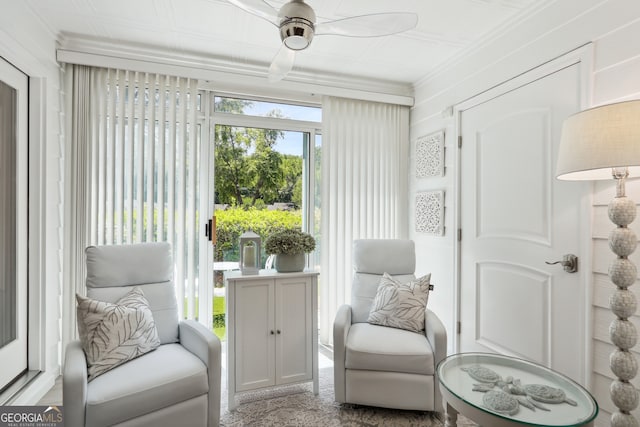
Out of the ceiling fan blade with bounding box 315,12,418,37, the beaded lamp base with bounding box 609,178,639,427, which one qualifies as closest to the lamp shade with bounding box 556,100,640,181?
the beaded lamp base with bounding box 609,178,639,427

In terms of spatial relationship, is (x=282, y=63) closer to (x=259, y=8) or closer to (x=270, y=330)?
(x=259, y=8)

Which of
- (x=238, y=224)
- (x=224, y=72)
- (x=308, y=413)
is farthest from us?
(x=238, y=224)

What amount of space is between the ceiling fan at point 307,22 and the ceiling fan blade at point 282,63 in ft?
0.14

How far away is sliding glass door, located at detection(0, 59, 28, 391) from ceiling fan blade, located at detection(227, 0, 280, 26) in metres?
1.65

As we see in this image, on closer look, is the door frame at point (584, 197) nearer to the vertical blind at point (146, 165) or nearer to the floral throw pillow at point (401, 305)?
the floral throw pillow at point (401, 305)

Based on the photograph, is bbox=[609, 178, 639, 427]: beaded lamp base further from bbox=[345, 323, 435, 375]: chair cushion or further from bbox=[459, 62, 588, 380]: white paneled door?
bbox=[345, 323, 435, 375]: chair cushion

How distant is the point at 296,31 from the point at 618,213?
1584 mm

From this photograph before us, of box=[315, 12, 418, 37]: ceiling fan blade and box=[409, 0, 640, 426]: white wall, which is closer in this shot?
box=[315, 12, 418, 37]: ceiling fan blade

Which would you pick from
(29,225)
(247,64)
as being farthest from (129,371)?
(247,64)

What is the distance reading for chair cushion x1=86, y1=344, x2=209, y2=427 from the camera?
1.57m

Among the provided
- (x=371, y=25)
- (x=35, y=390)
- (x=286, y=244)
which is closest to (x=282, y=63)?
(x=371, y=25)

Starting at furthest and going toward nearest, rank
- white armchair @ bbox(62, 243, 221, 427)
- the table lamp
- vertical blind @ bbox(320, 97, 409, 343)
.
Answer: vertical blind @ bbox(320, 97, 409, 343) < white armchair @ bbox(62, 243, 221, 427) < the table lamp

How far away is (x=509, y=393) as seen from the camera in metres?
1.49

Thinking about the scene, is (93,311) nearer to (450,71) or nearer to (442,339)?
(442,339)
